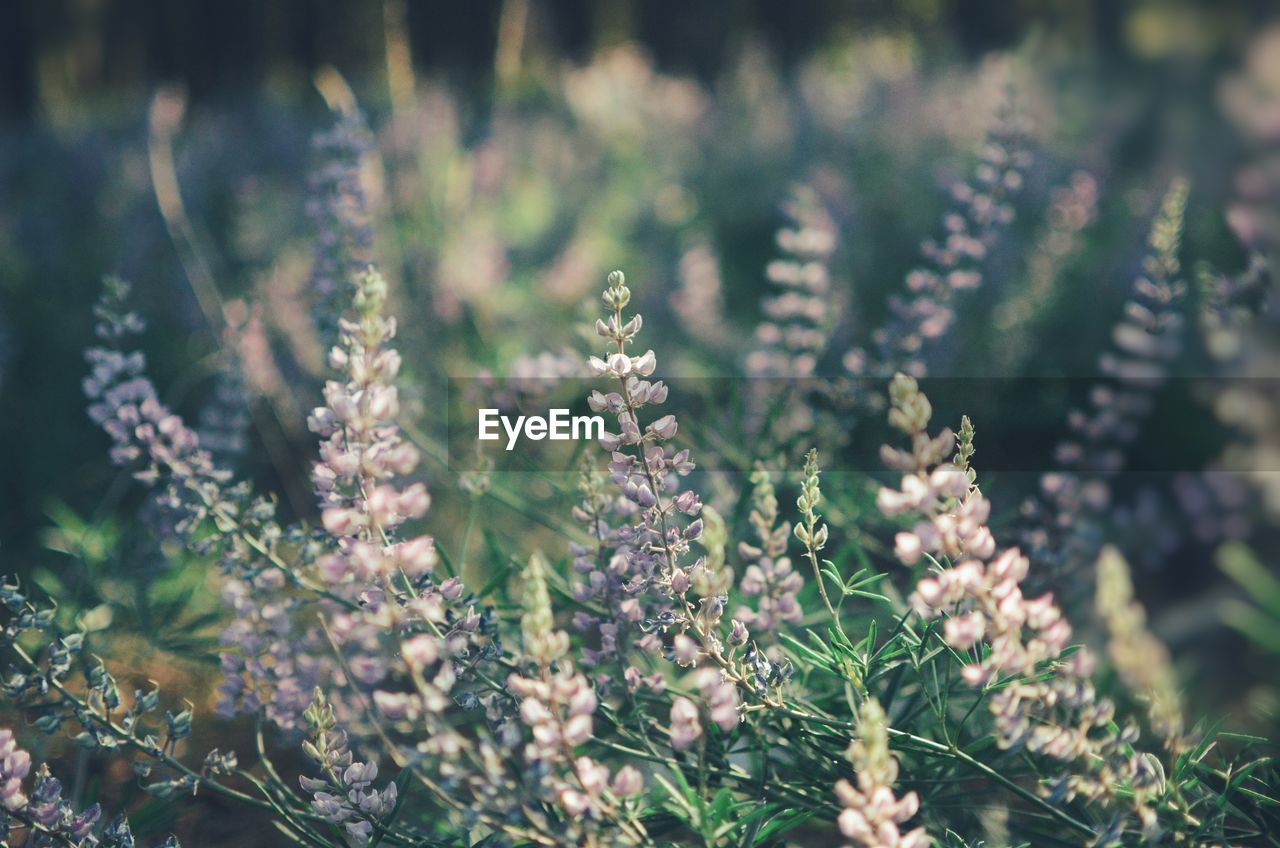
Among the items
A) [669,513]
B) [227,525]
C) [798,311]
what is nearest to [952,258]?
[798,311]

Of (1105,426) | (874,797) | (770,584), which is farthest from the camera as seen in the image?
(1105,426)

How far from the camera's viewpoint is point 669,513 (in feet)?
3.51

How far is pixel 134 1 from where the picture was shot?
12.9m

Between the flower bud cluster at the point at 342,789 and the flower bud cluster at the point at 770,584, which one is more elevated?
the flower bud cluster at the point at 770,584

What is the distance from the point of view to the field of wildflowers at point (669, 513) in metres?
0.99

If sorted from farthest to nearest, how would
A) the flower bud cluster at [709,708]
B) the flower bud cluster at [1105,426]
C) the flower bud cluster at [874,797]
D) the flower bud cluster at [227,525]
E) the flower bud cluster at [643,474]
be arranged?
the flower bud cluster at [1105,426]
the flower bud cluster at [227,525]
the flower bud cluster at [643,474]
the flower bud cluster at [709,708]
the flower bud cluster at [874,797]

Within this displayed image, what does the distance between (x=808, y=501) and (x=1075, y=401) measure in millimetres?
1786

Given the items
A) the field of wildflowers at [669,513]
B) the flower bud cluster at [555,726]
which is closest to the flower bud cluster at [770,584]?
the field of wildflowers at [669,513]

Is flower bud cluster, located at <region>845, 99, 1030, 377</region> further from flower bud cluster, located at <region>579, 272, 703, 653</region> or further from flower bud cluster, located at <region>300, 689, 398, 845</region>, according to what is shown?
flower bud cluster, located at <region>300, 689, 398, 845</region>

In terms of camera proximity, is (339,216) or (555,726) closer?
(555,726)

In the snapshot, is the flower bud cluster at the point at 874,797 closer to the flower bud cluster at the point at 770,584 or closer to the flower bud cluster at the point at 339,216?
the flower bud cluster at the point at 770,584

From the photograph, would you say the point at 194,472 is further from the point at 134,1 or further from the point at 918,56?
the point at 134,1

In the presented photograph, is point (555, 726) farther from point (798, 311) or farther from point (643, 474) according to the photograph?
point (798, 311)

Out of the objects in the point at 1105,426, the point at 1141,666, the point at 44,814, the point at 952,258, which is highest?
the point at 952,258
